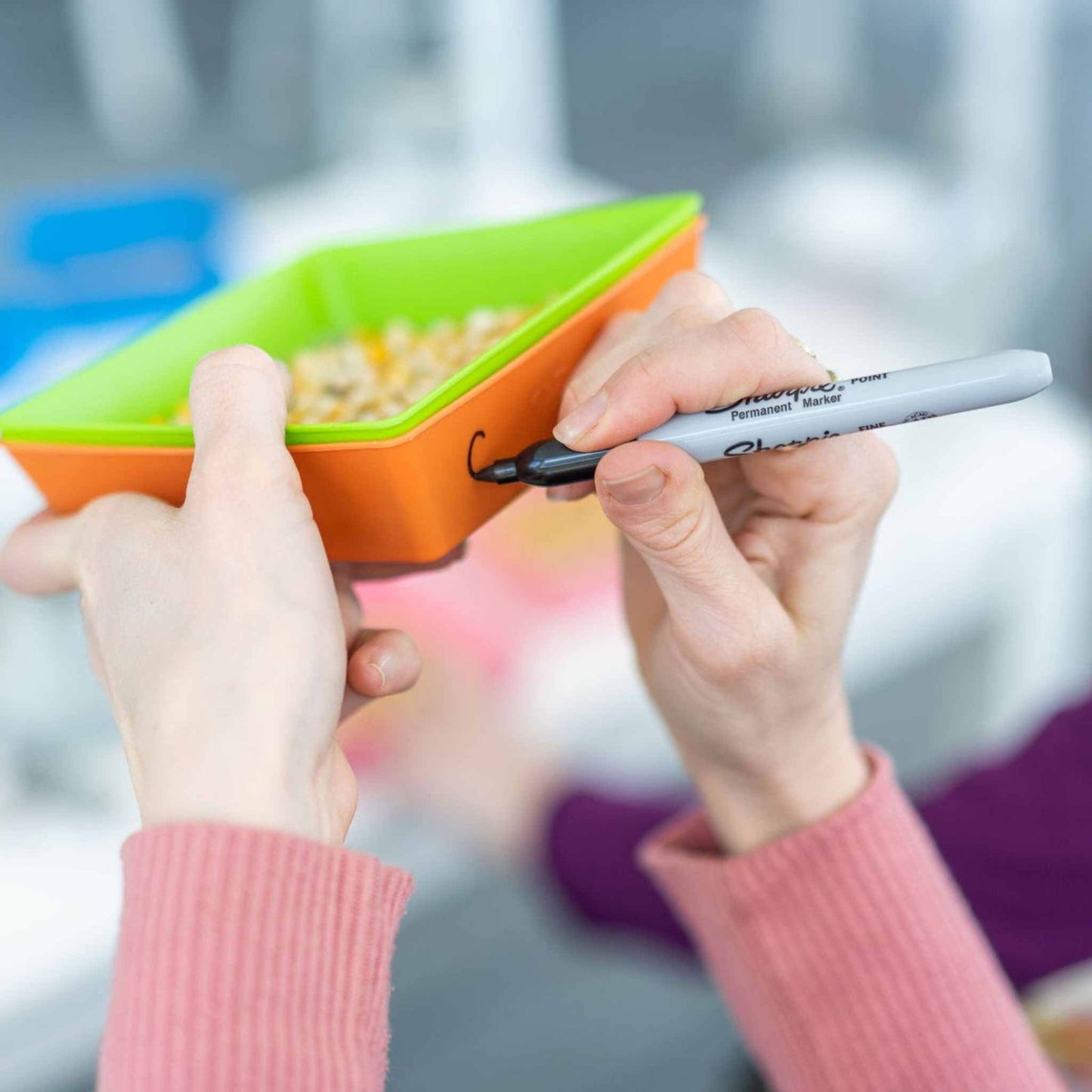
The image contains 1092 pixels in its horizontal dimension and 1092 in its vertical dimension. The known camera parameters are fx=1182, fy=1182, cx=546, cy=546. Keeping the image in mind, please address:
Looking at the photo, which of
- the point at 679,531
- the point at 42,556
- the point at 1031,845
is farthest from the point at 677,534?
the point at 1031,845

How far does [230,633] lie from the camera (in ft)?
1.04

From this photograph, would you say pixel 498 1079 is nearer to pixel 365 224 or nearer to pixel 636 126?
pixel 365 224

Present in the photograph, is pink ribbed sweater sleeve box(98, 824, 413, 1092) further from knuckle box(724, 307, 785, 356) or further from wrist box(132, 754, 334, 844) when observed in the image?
knuckle box(724, 307, 785, 356)

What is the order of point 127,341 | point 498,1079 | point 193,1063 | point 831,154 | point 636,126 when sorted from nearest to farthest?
point 193,1063
point 127,341
point 498,1079
point 831,154
point 636,126

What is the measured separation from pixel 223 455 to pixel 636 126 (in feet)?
10.3

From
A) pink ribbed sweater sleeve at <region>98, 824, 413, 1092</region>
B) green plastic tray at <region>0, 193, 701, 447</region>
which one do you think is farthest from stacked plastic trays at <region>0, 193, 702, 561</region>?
pink ribbed sweater sleeve at <region>98, 824, 413, 1092</region>

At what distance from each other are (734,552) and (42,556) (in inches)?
9.0

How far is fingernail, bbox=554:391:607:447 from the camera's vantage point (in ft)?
1.11

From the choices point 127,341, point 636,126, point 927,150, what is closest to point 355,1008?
point 127,341

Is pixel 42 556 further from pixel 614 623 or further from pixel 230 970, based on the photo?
pixel 614 623

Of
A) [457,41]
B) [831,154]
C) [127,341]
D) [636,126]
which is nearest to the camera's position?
[127,341]

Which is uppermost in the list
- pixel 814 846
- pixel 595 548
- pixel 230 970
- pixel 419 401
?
pixel 419 401

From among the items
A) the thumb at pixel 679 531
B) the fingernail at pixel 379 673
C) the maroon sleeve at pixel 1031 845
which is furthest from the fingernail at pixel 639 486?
the maroon sleeve at pixel 1031 845

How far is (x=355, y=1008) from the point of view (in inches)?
12.4
